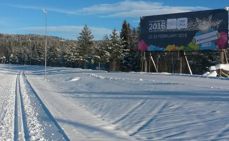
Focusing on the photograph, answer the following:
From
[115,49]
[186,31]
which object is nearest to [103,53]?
[115,49]


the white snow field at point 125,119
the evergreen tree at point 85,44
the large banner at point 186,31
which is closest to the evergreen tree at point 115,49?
the evergreen tree at point 85,44

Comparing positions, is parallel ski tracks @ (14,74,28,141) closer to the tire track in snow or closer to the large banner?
the tire track in snow

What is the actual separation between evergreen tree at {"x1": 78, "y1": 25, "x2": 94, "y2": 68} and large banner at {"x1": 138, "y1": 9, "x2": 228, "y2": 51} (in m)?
38.6

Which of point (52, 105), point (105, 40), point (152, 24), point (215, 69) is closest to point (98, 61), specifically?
point (105, 40)

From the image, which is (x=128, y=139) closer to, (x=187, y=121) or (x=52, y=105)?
(x=187, y=121)

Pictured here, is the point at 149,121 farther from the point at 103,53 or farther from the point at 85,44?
the point at 85,44

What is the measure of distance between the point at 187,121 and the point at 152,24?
3833 cm

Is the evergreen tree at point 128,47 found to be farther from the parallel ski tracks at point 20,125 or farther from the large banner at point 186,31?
the parallel ski tracks at point 20,125

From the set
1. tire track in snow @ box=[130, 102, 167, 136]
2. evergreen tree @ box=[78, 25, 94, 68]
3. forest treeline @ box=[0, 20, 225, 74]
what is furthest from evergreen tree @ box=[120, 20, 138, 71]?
tire track in snow @ box=[130, 102, 167, 136]

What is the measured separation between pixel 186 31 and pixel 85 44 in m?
46.2

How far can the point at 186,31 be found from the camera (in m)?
47.3

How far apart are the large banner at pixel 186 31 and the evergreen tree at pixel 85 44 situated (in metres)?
38.6

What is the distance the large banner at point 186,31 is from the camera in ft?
144

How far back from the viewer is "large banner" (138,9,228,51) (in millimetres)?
43781
